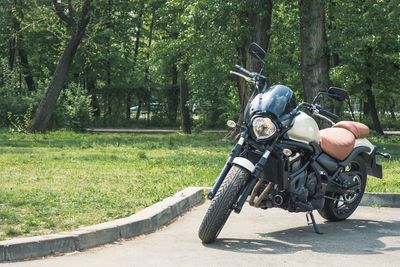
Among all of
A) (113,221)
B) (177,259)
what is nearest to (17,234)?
(113,221)

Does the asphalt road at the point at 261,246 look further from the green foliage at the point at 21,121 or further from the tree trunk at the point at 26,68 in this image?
the tree trunk at the point at 26,68

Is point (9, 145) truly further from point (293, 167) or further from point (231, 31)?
point (293, 167)

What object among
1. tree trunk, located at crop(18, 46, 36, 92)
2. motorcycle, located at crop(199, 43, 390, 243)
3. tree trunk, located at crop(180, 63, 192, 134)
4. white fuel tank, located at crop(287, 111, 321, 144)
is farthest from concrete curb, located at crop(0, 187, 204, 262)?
tree trunk, located at crop(18, 46, 36, 92)

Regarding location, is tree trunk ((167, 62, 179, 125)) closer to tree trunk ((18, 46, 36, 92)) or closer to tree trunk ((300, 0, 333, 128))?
tree trunk ((18, 46, 36, 92))

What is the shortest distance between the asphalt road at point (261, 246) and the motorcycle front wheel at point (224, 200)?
189 millimetres

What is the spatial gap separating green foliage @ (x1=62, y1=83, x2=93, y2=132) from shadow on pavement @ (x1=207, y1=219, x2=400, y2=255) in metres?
18.8

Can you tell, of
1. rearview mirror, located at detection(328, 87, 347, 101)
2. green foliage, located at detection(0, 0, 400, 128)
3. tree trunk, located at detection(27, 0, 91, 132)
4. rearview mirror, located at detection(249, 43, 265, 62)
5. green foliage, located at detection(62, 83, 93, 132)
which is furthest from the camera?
green foliage, located at detection(62, 83, 93, 132)

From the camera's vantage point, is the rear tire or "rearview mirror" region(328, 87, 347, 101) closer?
"rearview mirror" region(328, 87, 347, 101)

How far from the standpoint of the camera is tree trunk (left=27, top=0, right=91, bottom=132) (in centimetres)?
2266

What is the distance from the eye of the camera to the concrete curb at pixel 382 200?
8.28 metres

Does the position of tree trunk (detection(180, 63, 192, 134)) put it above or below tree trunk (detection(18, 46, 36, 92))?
below

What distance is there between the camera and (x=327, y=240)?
6.08m

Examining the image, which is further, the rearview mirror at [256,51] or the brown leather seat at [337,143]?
the brown leather seat at [337,143]

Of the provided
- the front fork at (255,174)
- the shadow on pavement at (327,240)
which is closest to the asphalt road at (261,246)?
the shadow on pavement at (327,240)
